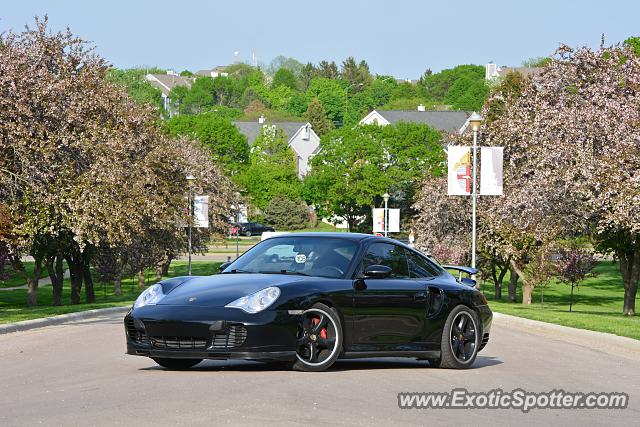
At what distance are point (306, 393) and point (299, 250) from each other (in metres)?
2.98

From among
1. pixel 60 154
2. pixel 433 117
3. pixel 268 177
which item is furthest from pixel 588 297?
pixel 433 117

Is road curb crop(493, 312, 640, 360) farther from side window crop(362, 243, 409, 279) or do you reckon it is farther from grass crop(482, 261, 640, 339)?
grass crop(482, 261, 640, 339)

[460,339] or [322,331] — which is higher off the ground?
[322,331]

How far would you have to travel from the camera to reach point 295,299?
11.9m

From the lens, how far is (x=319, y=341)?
12.2 m

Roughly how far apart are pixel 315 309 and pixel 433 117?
392ft

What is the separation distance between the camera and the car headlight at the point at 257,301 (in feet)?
38.6

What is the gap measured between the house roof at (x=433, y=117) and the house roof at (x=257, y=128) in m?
14.3

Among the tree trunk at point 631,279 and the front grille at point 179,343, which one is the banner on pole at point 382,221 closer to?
the tree trunk at point 631,279

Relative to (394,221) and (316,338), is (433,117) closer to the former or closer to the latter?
(394,221)

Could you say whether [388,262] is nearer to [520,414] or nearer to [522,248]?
[520,414]

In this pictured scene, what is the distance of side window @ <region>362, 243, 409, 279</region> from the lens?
1325 centimetres

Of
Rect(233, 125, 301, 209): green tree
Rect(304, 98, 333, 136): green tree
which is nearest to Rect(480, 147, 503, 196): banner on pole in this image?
Rect(233, 125, 301, 209): green tree

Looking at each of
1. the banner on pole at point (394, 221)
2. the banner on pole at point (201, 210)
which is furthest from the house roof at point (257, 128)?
the banner on pole at point (201, 210)
